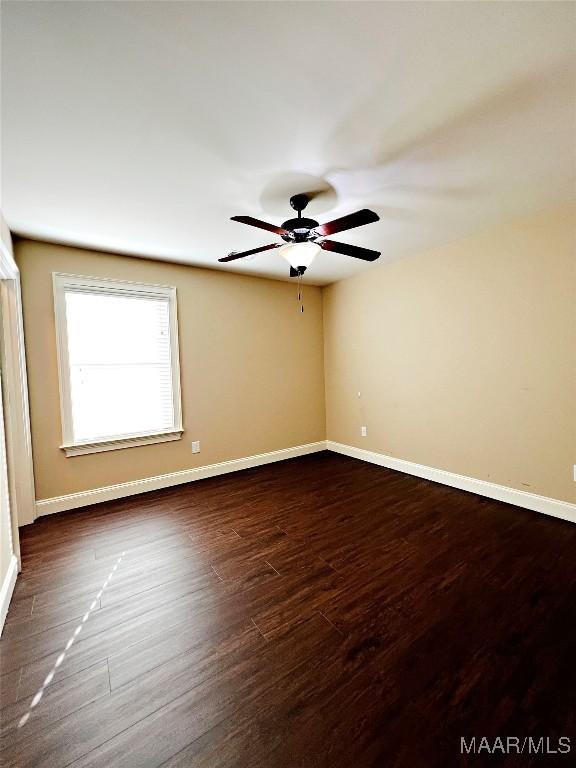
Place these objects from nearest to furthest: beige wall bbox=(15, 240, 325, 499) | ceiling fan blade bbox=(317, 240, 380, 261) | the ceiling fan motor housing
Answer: the ceiling fan motor housing, ceiling fan blade bbox=(317, 240, 380, 261), beige wall bbox=(15, 240, 325, 499)

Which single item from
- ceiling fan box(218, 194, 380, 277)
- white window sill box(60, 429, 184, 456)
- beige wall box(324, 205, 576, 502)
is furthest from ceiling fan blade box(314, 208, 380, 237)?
white window sill box(60, 429, 184, 456)

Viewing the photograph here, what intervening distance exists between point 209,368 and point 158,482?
1.36 meters

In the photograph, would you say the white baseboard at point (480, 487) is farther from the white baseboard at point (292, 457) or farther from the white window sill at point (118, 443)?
the white window sill at point (118, 443)

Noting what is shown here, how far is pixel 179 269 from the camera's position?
11.5 feet

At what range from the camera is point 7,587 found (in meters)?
1.79

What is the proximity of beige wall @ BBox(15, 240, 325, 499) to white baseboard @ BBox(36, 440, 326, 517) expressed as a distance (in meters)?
0.06

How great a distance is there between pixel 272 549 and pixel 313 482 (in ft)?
4.32

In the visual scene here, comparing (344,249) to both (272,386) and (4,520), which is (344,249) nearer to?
(272,386)

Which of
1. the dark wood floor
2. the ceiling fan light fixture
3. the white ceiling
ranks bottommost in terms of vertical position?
the dark wood floor

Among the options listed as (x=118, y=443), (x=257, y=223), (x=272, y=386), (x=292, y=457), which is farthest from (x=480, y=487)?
(x=118, y=443)

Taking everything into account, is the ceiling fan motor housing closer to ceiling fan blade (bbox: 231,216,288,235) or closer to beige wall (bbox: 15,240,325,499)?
ceiling fan blade (bbox: 231,216,288,235)

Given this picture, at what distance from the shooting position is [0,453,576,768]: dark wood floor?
1.12 meters

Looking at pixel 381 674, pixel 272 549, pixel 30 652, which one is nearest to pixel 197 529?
pixel 272 549

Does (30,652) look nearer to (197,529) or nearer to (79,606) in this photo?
(79,606)
